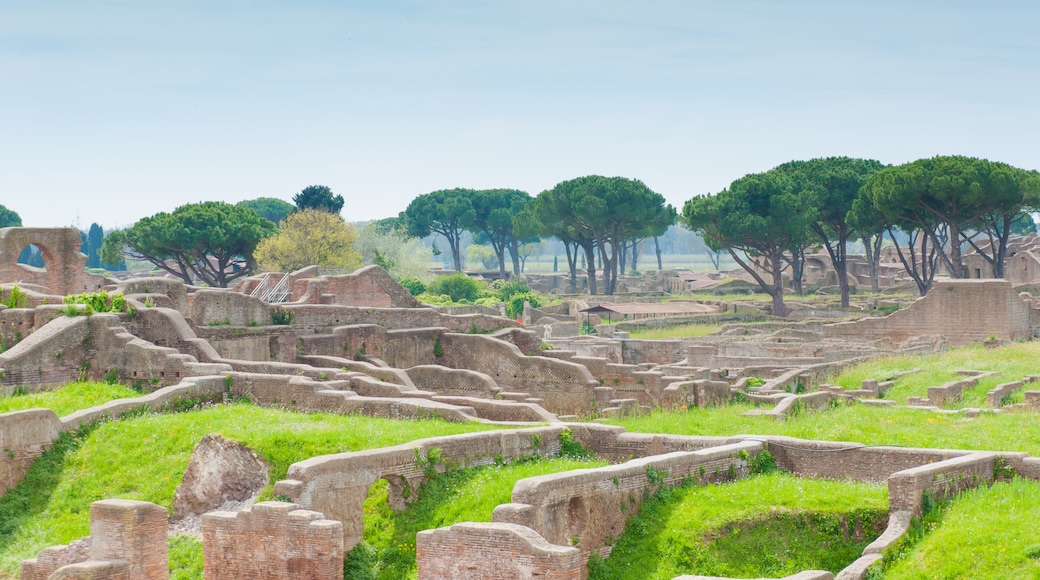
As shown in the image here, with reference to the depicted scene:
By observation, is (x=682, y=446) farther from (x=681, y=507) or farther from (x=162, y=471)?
(x=162, y=471)

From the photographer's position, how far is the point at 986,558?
50.9 feet

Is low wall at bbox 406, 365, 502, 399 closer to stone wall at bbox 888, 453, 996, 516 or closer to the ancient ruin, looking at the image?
the ancient ruin

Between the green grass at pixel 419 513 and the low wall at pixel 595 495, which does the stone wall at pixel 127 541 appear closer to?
the green grass at pixel 419 513

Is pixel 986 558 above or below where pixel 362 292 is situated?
below

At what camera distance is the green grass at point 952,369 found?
3078cm

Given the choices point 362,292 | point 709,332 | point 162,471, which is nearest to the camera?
point 162,471

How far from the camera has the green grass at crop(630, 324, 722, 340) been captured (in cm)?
5784

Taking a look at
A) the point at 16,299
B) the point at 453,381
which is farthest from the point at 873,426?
the point at 16,299

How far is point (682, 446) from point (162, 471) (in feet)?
25.0

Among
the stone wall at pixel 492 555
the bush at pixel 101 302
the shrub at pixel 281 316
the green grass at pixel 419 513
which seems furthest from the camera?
the shrub at pixel 281 316

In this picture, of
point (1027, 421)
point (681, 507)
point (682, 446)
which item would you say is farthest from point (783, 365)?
point (681, 507)

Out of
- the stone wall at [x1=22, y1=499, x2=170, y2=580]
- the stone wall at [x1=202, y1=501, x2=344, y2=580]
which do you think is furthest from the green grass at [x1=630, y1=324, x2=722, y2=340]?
the stone wall at [x1=22, y1=499, x2=170, y2=580]

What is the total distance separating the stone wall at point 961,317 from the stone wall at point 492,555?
3297 cm

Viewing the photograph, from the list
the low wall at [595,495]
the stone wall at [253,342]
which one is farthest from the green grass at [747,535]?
the stone wall at [253,342]
